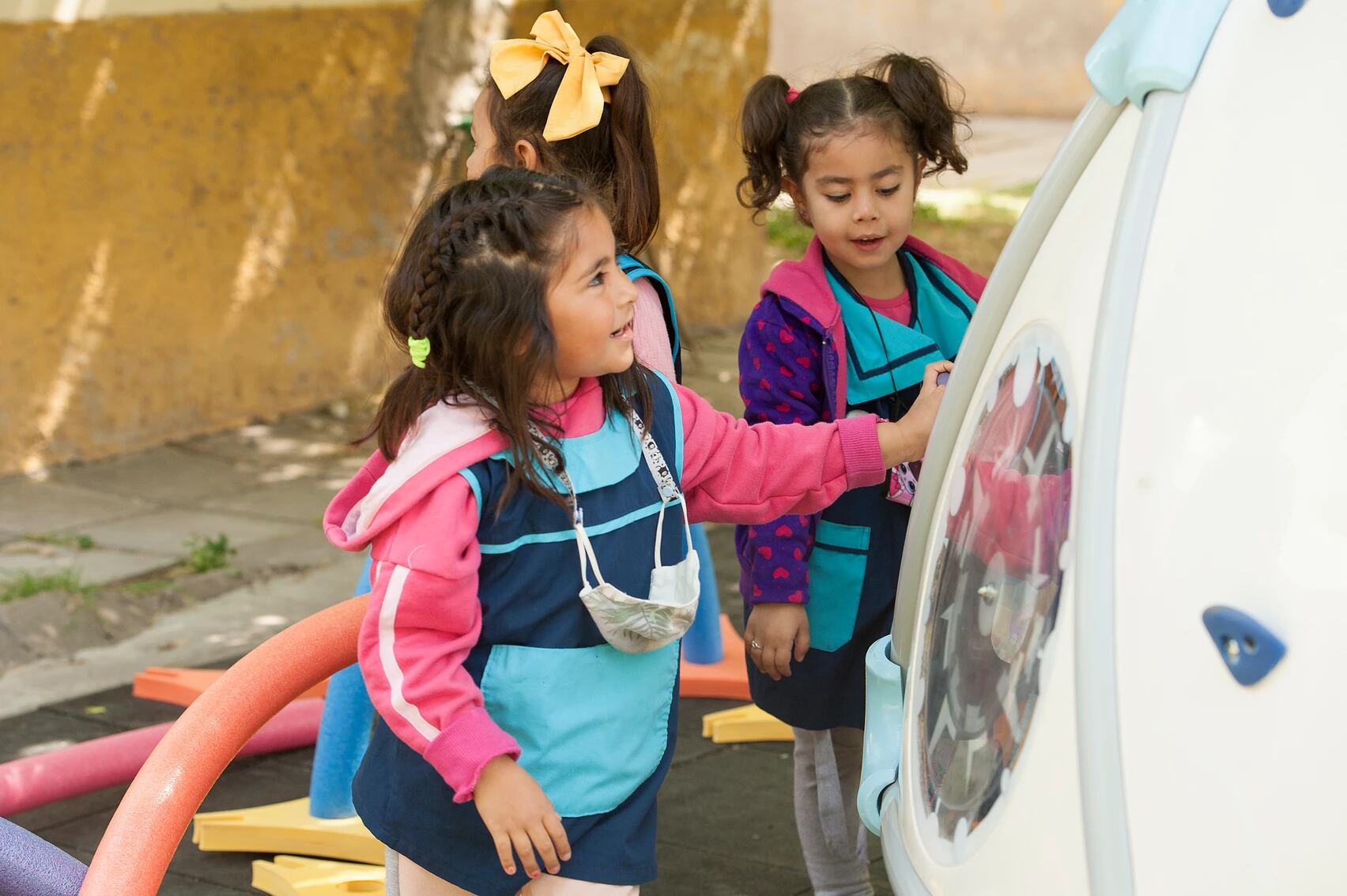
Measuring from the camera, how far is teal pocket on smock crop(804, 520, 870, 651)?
253 cm

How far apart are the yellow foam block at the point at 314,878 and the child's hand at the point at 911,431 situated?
143cm

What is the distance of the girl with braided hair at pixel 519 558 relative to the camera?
1.81 m

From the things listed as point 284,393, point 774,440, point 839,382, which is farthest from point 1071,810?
point 284,393

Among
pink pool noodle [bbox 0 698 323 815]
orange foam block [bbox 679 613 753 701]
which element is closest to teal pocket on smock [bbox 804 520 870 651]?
pink pool noodle [bbox 0 698 323 815]

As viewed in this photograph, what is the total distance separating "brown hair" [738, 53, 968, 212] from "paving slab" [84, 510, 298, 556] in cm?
332

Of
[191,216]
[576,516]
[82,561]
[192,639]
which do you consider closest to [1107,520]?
[576,516]

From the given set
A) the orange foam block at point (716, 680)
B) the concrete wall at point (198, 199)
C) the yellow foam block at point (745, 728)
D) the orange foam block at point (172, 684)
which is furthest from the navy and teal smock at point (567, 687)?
the concrete wall at point (198, 199)

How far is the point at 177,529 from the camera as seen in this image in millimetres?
5605

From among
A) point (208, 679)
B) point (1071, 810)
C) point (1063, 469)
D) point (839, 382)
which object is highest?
point (839, 382)

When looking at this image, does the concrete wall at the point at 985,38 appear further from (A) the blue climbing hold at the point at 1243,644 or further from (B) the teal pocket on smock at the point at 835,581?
(A) the blue climbing hold at the point at 1243,644

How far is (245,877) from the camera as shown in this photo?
126 inches

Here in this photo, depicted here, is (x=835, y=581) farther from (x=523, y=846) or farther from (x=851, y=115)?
(x=523, y=846)

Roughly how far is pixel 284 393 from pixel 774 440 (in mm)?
5099

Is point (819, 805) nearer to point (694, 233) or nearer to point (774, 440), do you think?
point (774, 440)
